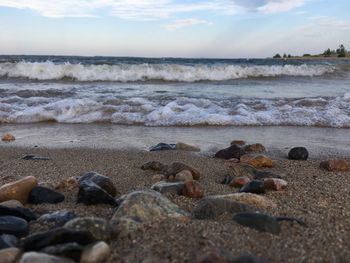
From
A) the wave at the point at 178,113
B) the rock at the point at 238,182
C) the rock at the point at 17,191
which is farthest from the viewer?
the wave at the point at 178,113

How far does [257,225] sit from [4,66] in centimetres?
1652

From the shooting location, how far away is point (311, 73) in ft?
61.6

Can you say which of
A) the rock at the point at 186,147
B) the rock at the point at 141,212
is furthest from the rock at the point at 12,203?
the rock at the point at 186,147

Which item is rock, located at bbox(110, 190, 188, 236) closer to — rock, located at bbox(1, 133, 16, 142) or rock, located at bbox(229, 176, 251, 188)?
rock, located at bbox(229, 176, 251, 188)

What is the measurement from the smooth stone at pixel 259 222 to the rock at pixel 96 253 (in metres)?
0.74

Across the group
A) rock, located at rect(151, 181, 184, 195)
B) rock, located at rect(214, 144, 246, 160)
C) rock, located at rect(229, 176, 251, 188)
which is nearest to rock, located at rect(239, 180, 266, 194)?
rock, located at rect(229, 176, 251, 188)

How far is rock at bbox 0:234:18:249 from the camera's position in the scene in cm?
197

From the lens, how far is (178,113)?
6809 mm

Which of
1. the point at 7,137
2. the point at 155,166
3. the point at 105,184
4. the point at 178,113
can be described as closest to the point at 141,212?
the point at 105,184

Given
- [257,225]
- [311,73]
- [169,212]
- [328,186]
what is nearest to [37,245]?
[169,212]

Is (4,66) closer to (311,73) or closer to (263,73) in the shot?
(263,73)

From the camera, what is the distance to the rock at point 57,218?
92.4 inches

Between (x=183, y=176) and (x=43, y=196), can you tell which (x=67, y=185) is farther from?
(x=183, y=176)

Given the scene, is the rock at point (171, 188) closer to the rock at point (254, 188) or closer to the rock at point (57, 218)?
the rock at point (254, 188)
